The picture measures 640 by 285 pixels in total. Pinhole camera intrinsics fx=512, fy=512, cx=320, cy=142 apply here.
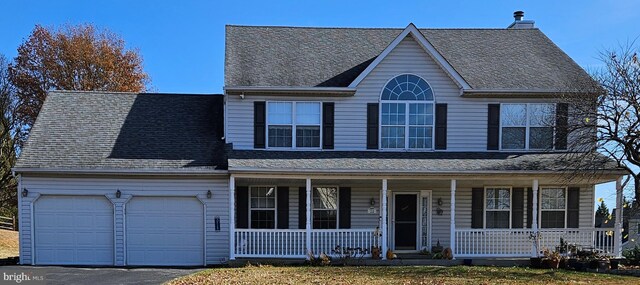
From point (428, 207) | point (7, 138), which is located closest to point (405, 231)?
point (428, 207)

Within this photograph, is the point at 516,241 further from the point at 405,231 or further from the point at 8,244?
the point at 8,244

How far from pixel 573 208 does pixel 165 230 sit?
1270 cm

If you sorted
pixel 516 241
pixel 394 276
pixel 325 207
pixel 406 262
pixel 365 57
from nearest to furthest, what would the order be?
1. pixel 394 276
2. pixel 406 262
3. pixel 516 241
4. pixel 325 207
5. pixel 365 57

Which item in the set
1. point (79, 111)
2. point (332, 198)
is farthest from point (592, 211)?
point (79, 111)

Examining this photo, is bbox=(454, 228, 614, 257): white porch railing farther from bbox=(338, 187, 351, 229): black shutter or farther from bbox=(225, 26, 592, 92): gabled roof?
bbox=(225, 26, 592, 92): gabled roof

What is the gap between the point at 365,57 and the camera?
1766cm

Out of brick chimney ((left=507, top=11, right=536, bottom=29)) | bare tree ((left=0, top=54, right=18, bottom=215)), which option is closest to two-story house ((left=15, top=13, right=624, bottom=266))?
brick chimney ((left=507, top=11, right=536, bottom=29))

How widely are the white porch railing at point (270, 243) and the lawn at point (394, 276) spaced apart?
0.98 m

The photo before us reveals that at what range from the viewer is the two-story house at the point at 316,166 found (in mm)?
14883

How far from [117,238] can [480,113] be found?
11.8 meters

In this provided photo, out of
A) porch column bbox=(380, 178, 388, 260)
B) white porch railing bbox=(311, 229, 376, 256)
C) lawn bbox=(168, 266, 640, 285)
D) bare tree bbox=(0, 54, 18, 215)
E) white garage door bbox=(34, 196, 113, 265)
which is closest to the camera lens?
lawn bbox=(168, 266, 640, 285)

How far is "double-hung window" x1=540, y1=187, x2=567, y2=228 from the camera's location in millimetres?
16328

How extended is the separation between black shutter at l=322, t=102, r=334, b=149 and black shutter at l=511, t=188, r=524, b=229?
238 inches

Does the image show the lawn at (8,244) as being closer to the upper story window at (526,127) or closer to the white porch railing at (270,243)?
A: the white porch railing at (270,243)
